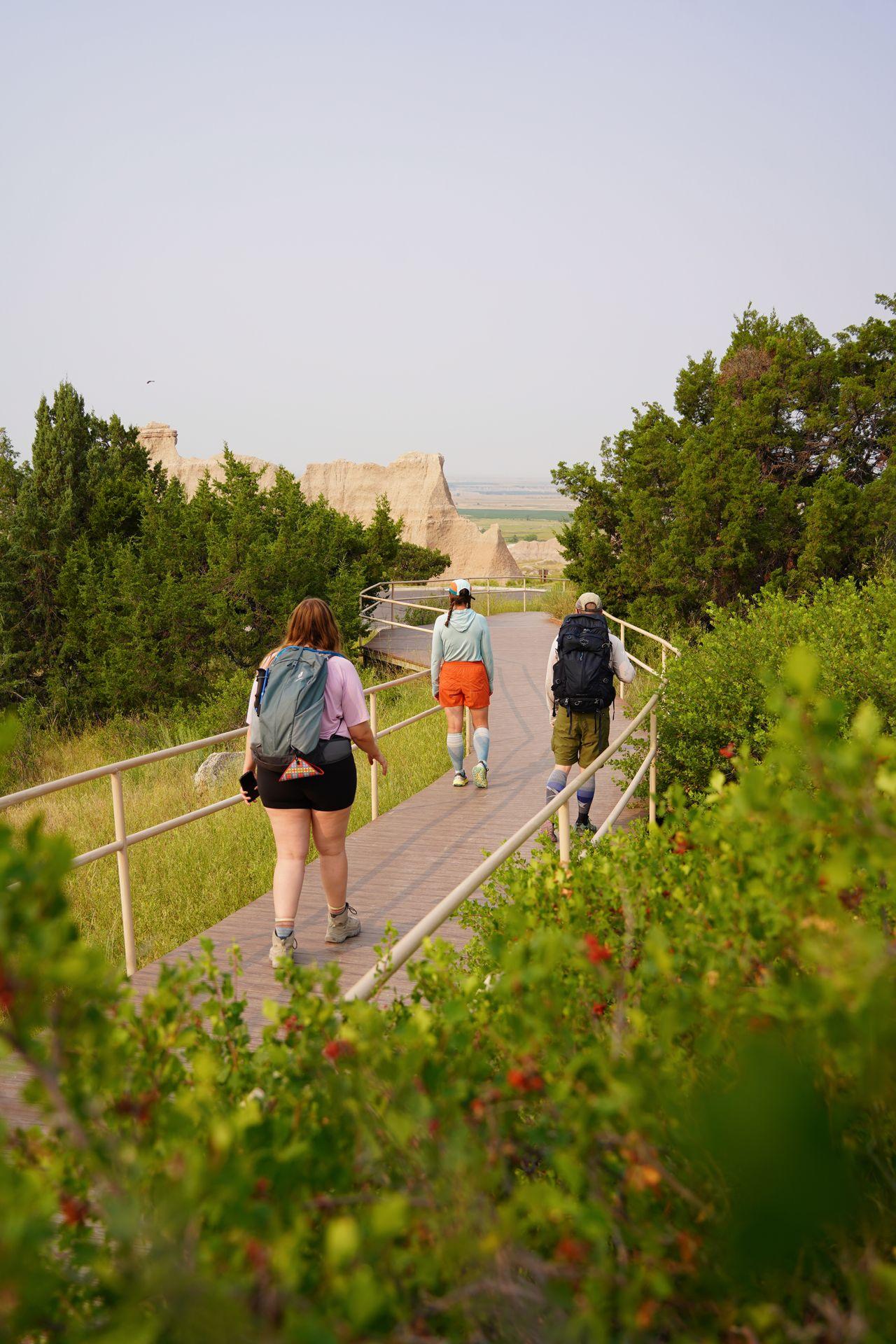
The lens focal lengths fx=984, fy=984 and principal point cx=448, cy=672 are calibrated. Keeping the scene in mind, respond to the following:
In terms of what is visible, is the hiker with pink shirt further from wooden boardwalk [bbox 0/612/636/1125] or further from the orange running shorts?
the orange running shorts

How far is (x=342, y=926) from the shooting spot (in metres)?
4.98

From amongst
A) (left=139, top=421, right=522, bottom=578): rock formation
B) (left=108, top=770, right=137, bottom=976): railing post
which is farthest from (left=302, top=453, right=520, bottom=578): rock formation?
(left=108, top=770, right=137, bottom=976): railing post

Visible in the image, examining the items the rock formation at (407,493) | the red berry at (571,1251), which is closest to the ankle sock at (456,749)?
the red berry at (571,1251)

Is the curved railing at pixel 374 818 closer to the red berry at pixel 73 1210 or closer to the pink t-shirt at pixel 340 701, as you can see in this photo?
the red berry at pixel 73 1210

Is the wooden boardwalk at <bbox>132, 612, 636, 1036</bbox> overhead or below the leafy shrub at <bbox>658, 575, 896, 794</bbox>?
below

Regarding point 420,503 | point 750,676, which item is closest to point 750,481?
point 750,676

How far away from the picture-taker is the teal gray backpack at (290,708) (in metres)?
4.26

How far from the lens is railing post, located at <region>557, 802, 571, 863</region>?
4059 mm

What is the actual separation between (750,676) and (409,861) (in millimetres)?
3158

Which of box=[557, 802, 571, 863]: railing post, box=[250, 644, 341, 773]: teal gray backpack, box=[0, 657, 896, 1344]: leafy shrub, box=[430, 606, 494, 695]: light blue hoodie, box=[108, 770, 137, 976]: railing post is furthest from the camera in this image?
box=[430, 606, 494, 695]: light blue hoodie

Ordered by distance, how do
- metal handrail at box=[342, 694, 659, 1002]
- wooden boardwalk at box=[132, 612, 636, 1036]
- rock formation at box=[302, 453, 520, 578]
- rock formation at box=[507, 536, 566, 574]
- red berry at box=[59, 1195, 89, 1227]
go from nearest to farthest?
red berry at box=[59, 1195, 89, 1227] < metal handrail at box=[342, 694, 659, 1002] < wooden boardwalk at box=[132, 612, 636, 1036] < rock formation at box=[302, 453, 520, 578] < rock formation at box=[507, 536, 566, 574]

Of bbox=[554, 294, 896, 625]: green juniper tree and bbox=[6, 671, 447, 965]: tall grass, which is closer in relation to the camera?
bbox=[6, 671, 447, 965]: tall grass

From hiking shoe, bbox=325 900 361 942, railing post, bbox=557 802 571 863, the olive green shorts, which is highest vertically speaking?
railing post, bbox=557 802 571 863

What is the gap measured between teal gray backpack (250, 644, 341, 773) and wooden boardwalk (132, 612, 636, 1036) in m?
0.84
